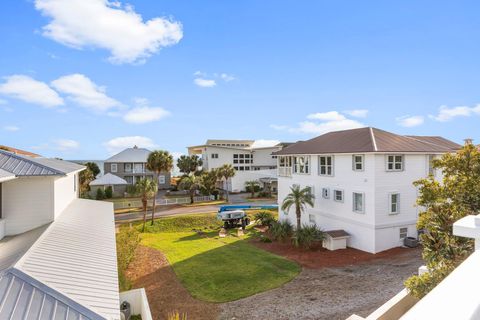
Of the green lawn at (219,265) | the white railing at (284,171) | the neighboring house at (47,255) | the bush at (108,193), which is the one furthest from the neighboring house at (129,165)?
the neighboring house at (47,255)

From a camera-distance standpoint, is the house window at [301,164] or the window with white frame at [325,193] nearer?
the window with white frame at [325,193]

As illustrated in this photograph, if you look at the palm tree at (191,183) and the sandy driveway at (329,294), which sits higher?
the palm tree at (191,183)

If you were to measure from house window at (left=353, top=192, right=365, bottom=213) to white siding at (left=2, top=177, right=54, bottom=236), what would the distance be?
1978 centimetres

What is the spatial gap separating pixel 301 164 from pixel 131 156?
1661 inches

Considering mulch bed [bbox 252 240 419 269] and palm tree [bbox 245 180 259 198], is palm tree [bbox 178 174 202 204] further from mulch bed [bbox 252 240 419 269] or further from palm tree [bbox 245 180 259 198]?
mulch bed [bbox 252 240 419 269]

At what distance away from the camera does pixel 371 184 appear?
21938 mm

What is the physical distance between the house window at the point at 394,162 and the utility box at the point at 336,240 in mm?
6086

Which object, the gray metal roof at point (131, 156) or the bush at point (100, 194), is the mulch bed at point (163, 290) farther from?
the gray metal roof at point (131, 156)

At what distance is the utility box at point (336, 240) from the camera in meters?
23.2

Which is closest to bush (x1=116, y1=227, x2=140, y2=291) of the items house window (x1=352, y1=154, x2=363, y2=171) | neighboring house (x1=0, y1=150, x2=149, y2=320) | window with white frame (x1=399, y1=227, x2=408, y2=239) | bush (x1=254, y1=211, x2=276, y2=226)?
neighboring house (x1=0, y1=150, x2=149, y2=320)

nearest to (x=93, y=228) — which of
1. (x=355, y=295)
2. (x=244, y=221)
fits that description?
(x=355, y=295)

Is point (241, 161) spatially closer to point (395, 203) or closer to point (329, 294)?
point (395, 203)

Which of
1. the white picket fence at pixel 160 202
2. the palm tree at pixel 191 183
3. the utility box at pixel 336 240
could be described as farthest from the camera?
the palm tree at pixel 191 183

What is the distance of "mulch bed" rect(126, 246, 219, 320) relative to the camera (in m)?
13.8
